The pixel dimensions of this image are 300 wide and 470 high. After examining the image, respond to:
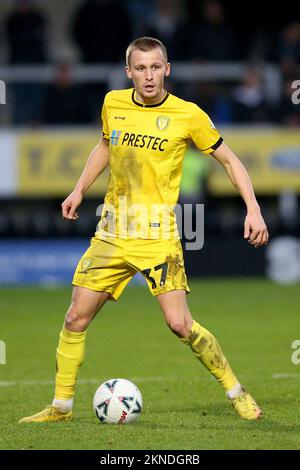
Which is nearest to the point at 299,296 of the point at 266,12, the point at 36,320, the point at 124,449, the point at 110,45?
the point at 36,320

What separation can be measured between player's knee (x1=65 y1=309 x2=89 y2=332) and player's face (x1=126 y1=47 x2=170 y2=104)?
54.7 inches

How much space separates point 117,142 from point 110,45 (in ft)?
34.4

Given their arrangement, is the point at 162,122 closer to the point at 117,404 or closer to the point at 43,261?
the point at 117,404

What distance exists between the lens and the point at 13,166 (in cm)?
1636

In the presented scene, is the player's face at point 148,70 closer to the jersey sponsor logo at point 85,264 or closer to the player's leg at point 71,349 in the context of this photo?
the jersey sponsor logo at point 85,264

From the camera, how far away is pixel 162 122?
7.08 meters

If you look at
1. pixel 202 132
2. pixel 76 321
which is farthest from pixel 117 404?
pixel 202 132

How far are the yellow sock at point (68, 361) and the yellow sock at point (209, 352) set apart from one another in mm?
645

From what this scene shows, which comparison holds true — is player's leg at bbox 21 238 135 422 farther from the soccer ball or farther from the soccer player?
the soccer ball

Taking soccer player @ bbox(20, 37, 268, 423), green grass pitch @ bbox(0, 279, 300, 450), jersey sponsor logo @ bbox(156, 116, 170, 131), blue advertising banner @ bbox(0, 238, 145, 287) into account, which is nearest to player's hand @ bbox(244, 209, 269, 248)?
soccer player @ bbox(20, 37, 268, 423)

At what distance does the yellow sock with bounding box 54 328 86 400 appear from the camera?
717 centimetres

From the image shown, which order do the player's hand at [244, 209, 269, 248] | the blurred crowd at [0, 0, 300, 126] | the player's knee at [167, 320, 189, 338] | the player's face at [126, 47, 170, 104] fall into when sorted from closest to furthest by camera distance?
the player's hand at [244, 209, 269, 248]
the player's face at [126, 47, 170, 104]
the player's knee at [167, 320, 189, 338]
the blurred crowd at [0, 0, 300, 126]

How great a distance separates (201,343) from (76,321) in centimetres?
77

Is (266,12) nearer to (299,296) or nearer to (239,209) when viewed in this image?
(239,209)
